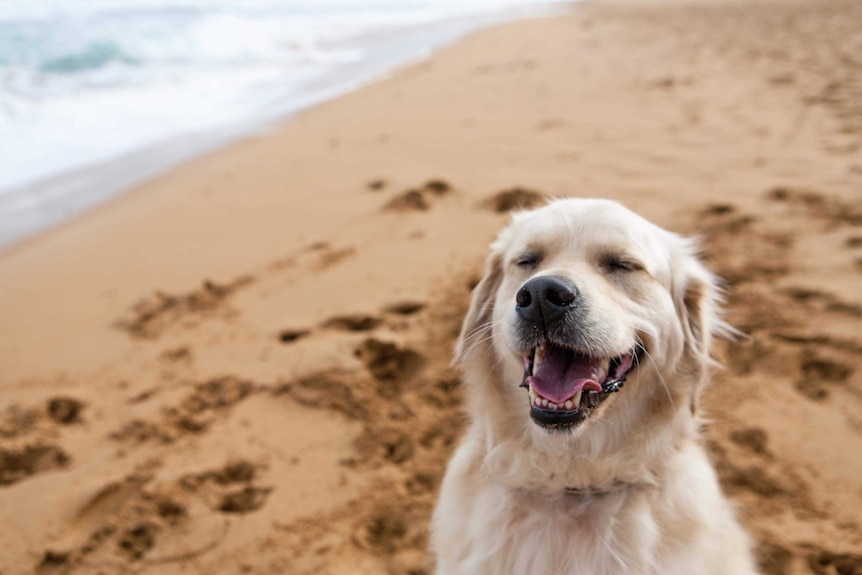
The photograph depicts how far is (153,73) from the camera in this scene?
13.2m

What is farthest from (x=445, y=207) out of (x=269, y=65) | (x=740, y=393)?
(x=269, y=65)

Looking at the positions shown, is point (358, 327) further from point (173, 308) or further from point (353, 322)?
point (173, 308)

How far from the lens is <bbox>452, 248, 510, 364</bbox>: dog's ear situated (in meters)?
2.45

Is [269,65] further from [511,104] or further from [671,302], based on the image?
[671,302]

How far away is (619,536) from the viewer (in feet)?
6.64

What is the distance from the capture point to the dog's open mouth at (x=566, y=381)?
199 cm

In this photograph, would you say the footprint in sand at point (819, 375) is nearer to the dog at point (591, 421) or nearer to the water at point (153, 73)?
the dog at point (591, 421)

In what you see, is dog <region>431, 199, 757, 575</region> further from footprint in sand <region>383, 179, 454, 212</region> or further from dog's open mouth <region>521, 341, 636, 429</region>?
footprint in sand <region>383, 179, 454, 212</region>

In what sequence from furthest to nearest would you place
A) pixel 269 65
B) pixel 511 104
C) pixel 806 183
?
1. pixel 269 65
2. pixel 511 104
3. pixel 806 183

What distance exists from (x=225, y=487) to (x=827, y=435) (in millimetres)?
2670

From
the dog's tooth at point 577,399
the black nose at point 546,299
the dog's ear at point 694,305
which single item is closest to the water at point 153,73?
the black nose at point 546,299

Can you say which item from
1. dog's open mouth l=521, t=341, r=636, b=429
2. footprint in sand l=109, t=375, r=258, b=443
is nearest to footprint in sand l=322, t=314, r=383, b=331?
footprint in sand l=109, t=375, r=258, b=443

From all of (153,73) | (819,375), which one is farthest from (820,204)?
(153,73)

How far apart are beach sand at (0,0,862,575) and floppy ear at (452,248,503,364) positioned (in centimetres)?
79
